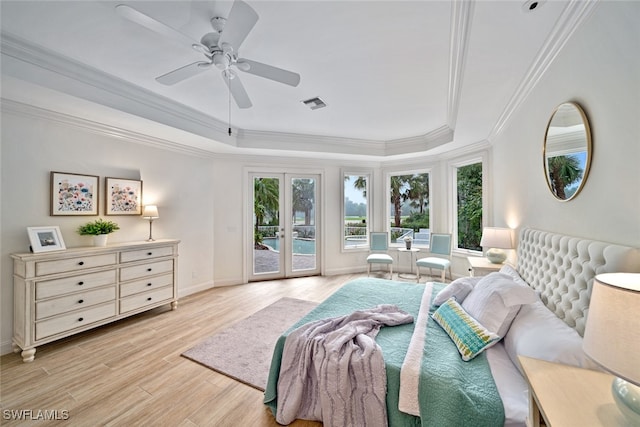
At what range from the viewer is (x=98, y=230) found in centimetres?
301

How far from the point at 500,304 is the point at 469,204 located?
3.44 meters

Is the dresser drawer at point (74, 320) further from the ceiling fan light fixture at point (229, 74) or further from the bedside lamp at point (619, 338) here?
the bedside lamp at point (619, 338)

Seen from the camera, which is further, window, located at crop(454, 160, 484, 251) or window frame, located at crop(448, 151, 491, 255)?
window, located at crop(454, 160, 484, 251)

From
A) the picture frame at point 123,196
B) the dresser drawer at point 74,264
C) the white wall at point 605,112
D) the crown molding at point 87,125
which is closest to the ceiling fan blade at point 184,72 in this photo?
the crown molding at point 87,125

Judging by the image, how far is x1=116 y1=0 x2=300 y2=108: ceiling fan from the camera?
1547 mm

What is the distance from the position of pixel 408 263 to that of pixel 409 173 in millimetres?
1884

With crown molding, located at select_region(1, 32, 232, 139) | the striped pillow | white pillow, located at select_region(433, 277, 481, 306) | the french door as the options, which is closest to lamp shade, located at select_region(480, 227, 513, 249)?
white pillow, located at select_region(433, 277, 481, 306)

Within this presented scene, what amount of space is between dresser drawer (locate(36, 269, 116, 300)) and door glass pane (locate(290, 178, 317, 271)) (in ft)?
9.69

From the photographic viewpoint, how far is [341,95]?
3.06 metres

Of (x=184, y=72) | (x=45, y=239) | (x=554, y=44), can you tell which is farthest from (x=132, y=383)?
(x=554, y=44)

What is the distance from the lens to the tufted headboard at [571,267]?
1215 millimetres

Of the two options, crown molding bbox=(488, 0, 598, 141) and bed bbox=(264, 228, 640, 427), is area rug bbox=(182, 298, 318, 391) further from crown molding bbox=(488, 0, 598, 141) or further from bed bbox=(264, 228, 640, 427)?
crown molding bbox=(488, 0, 598, 141)

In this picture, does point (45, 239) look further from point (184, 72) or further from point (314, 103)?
point (314, 103)

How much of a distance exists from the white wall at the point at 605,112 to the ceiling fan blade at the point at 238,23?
1838mm
